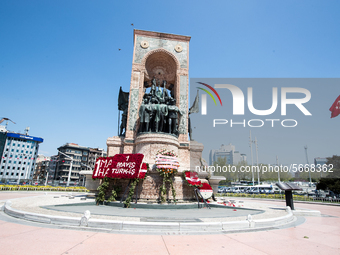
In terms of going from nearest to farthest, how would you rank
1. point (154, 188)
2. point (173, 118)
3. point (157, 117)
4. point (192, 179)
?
point (154, 188) < point (192, 179) < point (157, 117) < point (173, 118)

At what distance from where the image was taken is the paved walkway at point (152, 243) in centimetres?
545

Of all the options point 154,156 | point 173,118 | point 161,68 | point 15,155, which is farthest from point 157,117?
point 15,155

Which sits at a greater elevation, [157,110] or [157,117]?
[157,110]

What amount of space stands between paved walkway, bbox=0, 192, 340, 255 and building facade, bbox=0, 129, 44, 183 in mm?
102728

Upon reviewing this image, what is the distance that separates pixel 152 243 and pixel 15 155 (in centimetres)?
11434

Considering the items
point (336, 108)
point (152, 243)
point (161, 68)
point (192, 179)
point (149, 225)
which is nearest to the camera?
point (152, 243)

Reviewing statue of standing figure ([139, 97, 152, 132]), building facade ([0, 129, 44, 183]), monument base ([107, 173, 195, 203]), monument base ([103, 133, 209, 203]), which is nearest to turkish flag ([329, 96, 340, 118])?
monument base ([103, 133, 209, 203])

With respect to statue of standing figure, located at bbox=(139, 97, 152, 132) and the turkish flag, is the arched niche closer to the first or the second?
statue of standing figure, located at bbox=(139, 97, 152, 132)

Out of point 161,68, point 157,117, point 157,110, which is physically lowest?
point 157,117

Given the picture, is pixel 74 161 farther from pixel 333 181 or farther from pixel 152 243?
pixel 152 243

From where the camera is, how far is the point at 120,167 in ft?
50.1

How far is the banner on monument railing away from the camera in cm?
1469

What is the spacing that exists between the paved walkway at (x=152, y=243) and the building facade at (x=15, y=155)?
337ft

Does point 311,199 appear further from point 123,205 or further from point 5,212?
point 5,212
